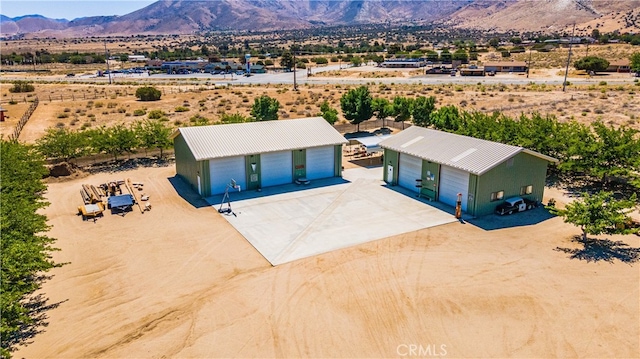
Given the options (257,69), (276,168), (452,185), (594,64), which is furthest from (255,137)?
(594,64)

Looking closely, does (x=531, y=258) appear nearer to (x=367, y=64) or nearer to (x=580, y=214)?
(x=580, y=214)

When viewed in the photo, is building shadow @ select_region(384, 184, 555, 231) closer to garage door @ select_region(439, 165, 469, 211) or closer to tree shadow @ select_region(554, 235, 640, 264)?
garage door @ select_region(439, 165, 469, 211)

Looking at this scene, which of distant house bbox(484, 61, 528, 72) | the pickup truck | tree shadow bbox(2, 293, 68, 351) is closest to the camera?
tree shadow bbox(2, 293, 68, 351)

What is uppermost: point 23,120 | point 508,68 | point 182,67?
point 508,68

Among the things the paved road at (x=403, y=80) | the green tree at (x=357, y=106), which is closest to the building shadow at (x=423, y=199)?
the green tree at (x=357, y=106)

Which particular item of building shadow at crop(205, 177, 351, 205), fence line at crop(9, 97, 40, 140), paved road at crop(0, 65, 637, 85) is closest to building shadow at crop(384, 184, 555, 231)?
building shadow at crop(205, 177, 351, 205)

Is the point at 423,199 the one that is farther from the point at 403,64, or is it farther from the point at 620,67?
the point at 403,64
